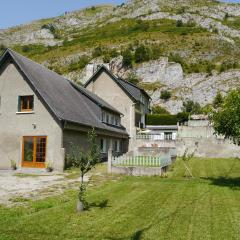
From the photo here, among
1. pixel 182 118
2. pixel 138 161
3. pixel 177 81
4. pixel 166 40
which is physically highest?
pixel 166 40

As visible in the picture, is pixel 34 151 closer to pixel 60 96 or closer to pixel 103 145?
pixel 60 96

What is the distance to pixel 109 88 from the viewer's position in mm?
49188

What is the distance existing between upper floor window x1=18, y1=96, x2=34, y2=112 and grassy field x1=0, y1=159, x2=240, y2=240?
13.1 meters

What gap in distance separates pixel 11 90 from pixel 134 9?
17345 cm

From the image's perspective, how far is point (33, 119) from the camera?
28938 mm

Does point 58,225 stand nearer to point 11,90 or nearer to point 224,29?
point 11,90

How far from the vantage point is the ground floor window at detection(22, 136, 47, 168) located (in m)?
28.3

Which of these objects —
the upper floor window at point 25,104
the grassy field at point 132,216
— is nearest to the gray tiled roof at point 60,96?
the upper floor window at point 25,104

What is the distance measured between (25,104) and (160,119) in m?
37.1

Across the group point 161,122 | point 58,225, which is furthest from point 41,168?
point 161,122

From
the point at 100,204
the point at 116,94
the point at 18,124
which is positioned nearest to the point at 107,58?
the point at 116,94

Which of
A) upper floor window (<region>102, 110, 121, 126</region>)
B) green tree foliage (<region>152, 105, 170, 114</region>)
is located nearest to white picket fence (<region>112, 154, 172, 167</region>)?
upper floor window (<region>102, 110, 121, 126</region>)

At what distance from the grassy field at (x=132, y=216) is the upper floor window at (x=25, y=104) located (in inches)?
517

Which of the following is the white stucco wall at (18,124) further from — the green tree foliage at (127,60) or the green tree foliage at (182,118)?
the green tree foliage at (127,60)
